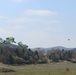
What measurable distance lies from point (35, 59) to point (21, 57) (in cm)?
488

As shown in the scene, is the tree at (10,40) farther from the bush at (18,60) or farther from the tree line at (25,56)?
the bush at (18,60)

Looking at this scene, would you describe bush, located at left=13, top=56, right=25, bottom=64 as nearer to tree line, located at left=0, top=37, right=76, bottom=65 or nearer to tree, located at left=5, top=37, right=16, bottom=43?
tree line, located at left=0, top=37, right=76, bottom=65

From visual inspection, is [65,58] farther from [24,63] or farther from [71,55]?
[24,63]

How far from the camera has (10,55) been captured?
9312 cm

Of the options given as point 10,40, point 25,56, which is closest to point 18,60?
point 25,56

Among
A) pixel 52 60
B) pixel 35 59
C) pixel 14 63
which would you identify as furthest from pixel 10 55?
pixel 52 60

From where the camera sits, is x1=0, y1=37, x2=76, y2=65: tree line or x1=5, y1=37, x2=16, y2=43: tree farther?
x1=5, y1=37, x2=16, y2=43: tree

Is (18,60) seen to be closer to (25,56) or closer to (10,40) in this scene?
(25,56)

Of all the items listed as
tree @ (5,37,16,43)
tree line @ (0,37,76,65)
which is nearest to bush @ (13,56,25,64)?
tree line @ (0,37,76,65)

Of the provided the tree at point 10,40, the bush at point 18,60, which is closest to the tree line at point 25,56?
the bush at point 18,60

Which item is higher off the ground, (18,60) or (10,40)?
(10,40)

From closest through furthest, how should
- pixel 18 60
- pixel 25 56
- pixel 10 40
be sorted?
1. pixel 18 60
2. pixel 25 56
3. pixel 10 40

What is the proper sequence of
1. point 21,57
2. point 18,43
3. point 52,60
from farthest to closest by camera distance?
point 18,43 → point 52,60 → point 21,57

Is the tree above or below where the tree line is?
above
